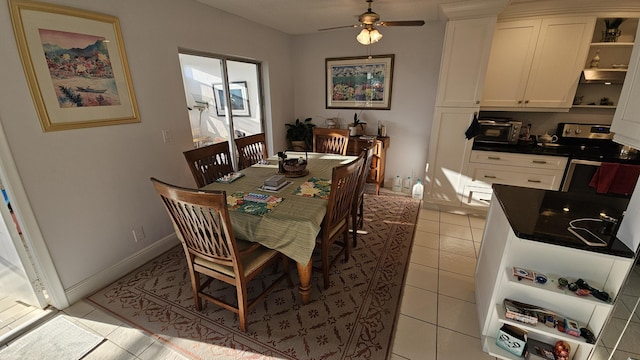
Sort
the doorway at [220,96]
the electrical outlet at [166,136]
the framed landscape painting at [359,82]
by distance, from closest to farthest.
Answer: the electrical outlet at [166,136], the doorway at [220,96], the framed landscape painting at [359,82]

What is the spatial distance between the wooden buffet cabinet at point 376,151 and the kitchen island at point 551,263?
7.27ft

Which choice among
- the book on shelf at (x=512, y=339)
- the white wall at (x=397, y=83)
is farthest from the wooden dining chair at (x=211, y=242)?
the white wall at (x=397, y=83)

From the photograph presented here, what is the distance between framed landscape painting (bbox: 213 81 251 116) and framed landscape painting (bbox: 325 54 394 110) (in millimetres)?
1380

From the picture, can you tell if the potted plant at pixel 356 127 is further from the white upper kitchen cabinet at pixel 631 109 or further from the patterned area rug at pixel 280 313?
the white upper kitchen cabinet at pixel 631 109

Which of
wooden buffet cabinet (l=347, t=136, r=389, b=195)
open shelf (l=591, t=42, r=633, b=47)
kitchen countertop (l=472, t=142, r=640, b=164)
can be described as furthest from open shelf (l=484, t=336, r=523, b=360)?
open shelf (l=591, t=42, r=633, b=47)

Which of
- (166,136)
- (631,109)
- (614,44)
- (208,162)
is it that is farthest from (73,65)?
(614,44)

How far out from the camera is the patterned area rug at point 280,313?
1.65 metres

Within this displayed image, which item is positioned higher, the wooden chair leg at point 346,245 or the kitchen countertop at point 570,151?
the kitchen countertop at point 570,151

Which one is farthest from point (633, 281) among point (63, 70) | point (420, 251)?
point (63, 70)

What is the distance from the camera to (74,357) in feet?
5.28

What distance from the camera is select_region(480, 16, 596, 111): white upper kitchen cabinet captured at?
9.03ft

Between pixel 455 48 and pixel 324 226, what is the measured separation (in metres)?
2.55

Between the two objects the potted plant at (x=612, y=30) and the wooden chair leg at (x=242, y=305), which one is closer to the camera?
the wooden chair leg at (x=242, y=305)

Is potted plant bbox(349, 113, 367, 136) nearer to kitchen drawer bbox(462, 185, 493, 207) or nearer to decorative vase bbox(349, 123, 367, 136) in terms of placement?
decorative vase bbox(349, 123, 367, 136)
